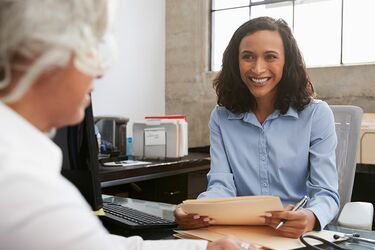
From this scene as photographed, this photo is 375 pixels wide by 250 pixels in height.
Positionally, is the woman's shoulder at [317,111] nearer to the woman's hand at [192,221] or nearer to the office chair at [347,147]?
the office chair at [347,147]

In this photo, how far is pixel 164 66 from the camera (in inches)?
168

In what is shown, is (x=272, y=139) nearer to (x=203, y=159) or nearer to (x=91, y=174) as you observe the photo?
(x=91, y=174)

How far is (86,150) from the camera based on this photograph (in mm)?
1041

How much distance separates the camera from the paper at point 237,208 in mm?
1046

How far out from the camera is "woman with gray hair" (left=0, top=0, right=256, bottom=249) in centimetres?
38

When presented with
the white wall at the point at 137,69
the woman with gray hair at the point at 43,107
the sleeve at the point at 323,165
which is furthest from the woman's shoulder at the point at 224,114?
the white wall at the point at 137,69

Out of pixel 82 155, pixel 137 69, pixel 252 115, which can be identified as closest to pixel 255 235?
pixel 82 155

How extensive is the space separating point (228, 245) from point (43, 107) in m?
0.57

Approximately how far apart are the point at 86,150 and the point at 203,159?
7.06 ft

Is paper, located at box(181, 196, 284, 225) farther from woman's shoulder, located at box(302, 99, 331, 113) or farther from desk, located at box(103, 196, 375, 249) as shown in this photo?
woman's shoulder, located at box(302, 99, 331, 113)

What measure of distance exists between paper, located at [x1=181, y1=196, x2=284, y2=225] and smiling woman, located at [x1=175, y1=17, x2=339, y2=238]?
14.2 inches

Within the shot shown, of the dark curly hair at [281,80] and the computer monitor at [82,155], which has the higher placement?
the dark curly hair at [281,80]

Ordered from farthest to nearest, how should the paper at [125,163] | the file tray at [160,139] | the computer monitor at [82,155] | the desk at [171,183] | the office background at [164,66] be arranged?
the office background at [164,66] → the file tray at [160,139] → the desk at [171,183] → the paper at [125,163] → the computer monitor at [82,155]

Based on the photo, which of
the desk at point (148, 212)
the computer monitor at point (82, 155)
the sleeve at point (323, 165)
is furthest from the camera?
the sleeve at point (323, 165)
